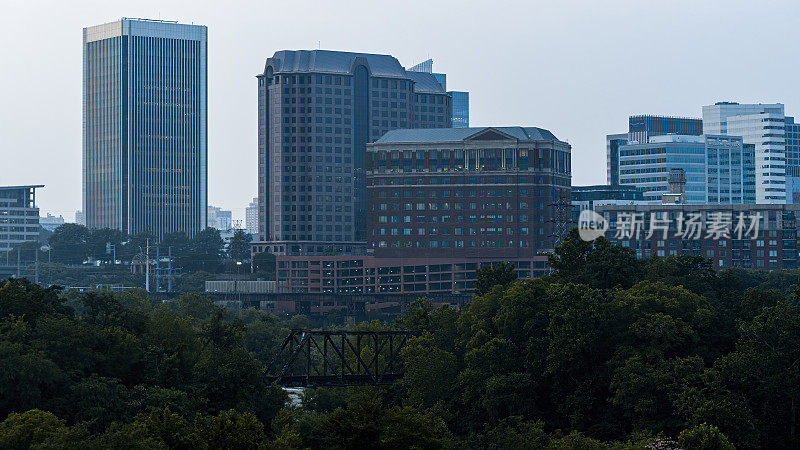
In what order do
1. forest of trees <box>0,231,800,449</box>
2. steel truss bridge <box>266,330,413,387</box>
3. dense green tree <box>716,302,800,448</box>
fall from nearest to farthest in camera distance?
forest of trees <box>0,231,800,449</box>
dense green tree <box>716,302,800,448</box>
steel truss bridge <box>266,330,413,387</box>

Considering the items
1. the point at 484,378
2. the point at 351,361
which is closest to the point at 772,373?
the point at 484,378

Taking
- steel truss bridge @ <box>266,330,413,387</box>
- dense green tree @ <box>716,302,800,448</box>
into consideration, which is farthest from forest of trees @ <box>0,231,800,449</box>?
steel truss bridge @ <box>266,330,413,387</box>

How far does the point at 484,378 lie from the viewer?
11950 centimetres

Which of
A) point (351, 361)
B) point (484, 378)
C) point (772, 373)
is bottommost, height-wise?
point (351, 361)

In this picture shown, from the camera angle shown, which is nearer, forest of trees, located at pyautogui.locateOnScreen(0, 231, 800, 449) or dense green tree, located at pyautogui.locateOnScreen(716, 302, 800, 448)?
forest of trees, located at pyautogui.locateOnScreen(0, 231, 800, 449)

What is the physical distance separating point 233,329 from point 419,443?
46.8m

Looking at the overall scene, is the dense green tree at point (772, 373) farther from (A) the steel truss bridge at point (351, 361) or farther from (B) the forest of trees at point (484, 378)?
A: (A) the steel truss bridge at point (351, 361)

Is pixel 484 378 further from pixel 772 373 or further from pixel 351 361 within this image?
pixel 351 361

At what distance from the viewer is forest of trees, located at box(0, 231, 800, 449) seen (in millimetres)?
85500

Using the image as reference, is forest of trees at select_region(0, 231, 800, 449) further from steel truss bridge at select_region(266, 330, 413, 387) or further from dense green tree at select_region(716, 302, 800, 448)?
steel truss bridge at select_region(266, 330, 413, 387)

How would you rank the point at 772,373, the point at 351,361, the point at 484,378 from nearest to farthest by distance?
1. the point at 772,373
2. the point at 484,378
3. the point at 351,361

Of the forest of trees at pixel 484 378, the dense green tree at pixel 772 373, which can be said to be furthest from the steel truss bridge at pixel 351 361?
the dense green tree at pixel 772 373

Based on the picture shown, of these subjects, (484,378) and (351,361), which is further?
(351,361)

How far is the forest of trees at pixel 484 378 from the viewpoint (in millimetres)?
85500
